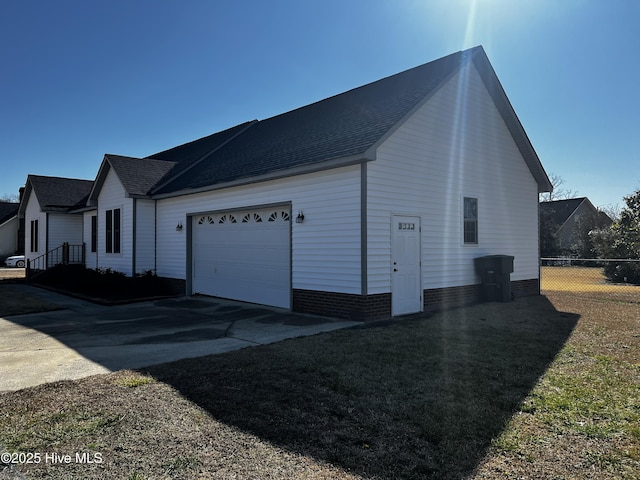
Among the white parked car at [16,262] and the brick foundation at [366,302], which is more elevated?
the white parked car at [16,262]

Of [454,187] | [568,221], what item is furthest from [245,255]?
[568,221]

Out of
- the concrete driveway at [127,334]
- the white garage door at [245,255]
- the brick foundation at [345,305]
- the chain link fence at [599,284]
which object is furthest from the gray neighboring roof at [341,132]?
the chain link fence at [599,284]

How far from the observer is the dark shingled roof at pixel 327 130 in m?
10.3

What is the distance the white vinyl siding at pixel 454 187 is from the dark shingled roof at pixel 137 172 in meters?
9.89

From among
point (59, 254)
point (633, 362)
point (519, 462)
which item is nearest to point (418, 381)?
point (519, 462)

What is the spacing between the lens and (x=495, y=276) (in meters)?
12.6

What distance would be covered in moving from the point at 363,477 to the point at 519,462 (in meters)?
1.23

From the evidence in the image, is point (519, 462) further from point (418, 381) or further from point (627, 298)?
point (627, 298)

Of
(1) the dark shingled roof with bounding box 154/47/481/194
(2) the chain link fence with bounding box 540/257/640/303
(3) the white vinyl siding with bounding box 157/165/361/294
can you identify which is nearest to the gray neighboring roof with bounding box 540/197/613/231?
(2) the chain link fence with bounding box 540/257/640/303

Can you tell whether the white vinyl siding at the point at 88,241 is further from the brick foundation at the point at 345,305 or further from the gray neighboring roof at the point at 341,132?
the brick foundation at the point at 345,305

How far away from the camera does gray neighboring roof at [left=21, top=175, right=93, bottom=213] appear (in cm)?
2180

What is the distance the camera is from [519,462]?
335 centimetres

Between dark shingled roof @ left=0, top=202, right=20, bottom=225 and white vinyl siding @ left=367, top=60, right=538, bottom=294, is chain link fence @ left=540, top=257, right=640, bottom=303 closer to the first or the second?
white vinyl siding @ left=367, top=60, right=538, bottom=294

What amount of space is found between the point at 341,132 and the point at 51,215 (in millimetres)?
17441
